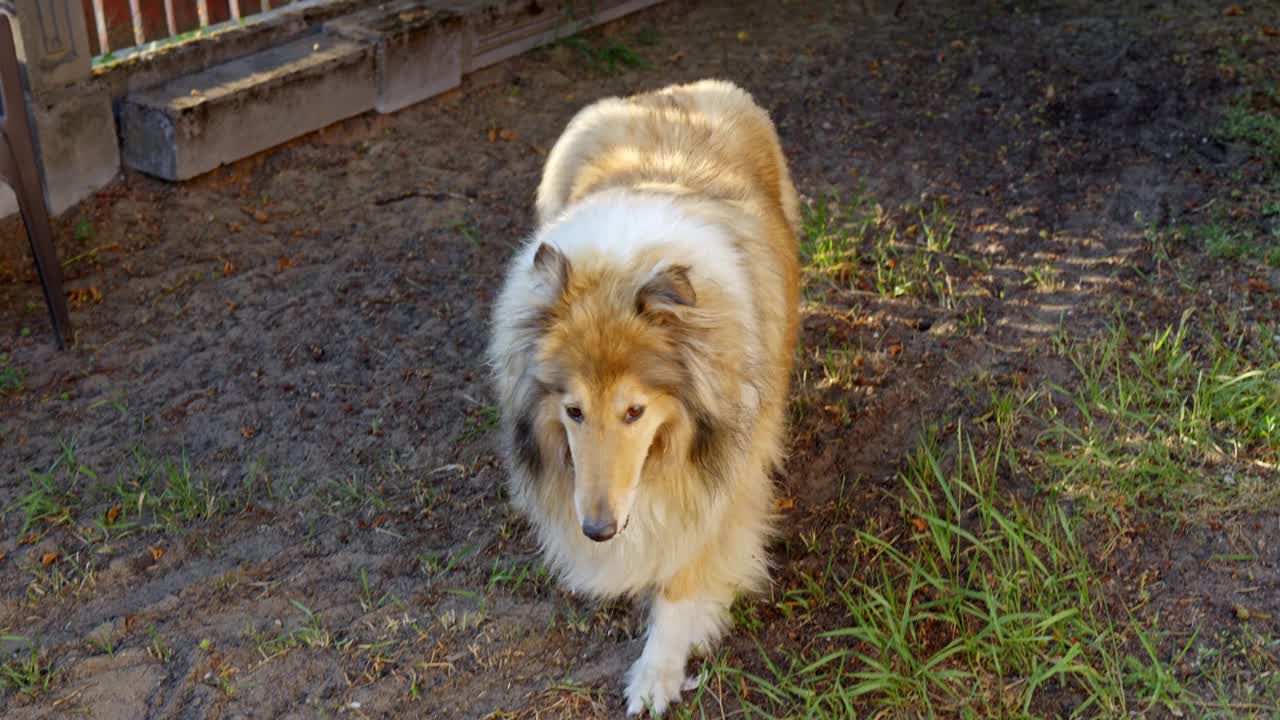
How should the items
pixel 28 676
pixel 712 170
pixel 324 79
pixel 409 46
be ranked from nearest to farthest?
pixel 28 676
pixel 712 170
pixel 324 79
pixel 409 46

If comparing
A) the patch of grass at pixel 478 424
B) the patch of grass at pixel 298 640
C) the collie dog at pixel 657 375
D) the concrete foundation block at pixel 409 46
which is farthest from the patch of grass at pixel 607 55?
the patch of grass at pixel 298 640

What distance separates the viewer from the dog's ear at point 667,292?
2.45 m

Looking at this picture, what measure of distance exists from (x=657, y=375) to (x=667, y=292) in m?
0.20

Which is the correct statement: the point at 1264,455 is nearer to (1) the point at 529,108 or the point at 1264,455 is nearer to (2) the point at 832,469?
(2) the point at 832,469

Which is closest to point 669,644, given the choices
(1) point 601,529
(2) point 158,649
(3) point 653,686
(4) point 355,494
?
(3) point 653,686

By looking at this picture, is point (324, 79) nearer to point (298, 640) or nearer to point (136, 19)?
point (136, 19)

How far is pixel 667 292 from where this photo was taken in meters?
2.46

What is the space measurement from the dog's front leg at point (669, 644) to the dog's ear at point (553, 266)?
96 centimetres

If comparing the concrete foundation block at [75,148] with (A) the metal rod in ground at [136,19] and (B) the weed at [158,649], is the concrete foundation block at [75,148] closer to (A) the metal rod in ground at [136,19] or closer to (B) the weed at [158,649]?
(A) the metal rod in ground at [136,19]

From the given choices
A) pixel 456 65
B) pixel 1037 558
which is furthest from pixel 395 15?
pixel 1037 558

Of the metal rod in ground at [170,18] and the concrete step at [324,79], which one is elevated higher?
the metal rod in ground at [170,18]

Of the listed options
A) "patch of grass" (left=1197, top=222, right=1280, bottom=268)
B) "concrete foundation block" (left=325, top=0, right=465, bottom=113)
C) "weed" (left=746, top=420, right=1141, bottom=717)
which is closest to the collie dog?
"weed" (left=746, top=420, right=1141, bottom=717)

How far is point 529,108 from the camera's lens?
19.1ft

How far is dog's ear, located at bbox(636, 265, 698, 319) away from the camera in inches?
96.4
